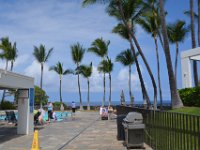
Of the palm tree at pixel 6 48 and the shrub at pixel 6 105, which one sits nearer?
the shrub at pixel 6 105

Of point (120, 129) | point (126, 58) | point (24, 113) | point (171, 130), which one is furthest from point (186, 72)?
point (126, 58)

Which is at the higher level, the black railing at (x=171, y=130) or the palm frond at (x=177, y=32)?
the palm frond at (x=177, y=32)

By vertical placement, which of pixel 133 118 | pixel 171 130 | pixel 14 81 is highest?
pixel 14 81

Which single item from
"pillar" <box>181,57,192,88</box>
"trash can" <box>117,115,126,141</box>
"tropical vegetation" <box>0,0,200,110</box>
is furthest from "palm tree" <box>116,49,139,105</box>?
"trash can" <box>117,115,126,141</box>

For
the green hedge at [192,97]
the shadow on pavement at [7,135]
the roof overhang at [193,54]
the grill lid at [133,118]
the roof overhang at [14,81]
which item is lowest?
the shadow on pavement at [7,135]

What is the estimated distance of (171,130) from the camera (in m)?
9.39

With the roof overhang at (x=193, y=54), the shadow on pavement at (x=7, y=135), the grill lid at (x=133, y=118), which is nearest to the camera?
the grill lid at (x=133, y=118)

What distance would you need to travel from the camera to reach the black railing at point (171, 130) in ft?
24.8

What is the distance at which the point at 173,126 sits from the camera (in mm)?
9156

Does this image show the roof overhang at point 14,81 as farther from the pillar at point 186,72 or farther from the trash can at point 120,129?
the pillar at point 186,72

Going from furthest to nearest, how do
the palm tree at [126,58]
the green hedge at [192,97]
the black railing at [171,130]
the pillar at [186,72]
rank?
1. the palm tree at [126,58]
2. the pillar at [186,72]
3. the green hedge at [192,97]
4. the black railing at [171,130]

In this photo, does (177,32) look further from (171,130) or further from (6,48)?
(171,130)

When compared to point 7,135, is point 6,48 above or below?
above

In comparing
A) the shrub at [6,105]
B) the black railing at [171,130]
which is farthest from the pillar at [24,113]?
the shrub at [6,105]
